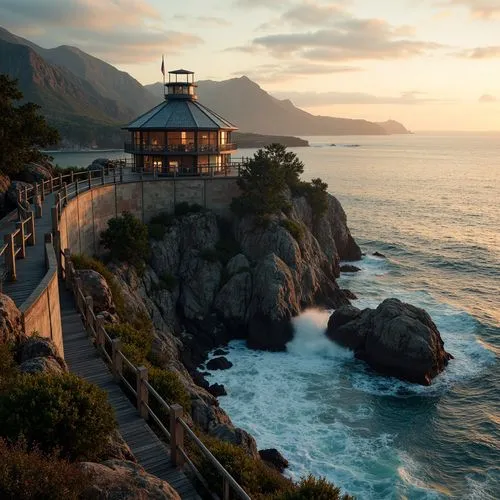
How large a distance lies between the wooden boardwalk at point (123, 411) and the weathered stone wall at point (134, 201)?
53.8 ft

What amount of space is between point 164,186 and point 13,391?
4332 centimetres

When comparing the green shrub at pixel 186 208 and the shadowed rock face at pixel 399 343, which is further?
the green shrub at pixel 186 208

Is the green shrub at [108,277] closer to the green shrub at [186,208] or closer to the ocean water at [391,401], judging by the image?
the ocean water at [391,401]

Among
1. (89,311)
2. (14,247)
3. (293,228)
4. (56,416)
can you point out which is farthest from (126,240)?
(56,416)

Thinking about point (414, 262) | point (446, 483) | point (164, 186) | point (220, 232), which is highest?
point (164, 186)

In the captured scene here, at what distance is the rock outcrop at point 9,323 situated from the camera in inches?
512

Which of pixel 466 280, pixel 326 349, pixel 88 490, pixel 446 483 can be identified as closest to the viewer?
pixel 88 490

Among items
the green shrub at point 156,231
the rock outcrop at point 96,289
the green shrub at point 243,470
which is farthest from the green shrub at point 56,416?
the green shrub at point 156,231

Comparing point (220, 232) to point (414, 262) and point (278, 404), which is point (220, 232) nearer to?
point (278, 404)

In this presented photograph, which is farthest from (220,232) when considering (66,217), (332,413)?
(332,413)

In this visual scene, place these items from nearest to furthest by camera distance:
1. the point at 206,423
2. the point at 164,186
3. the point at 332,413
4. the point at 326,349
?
1. the point at 206,423
2. the point at 332,413
3. the point at 326,349
4. the point at 164,186

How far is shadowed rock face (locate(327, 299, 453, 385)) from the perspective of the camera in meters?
37.5

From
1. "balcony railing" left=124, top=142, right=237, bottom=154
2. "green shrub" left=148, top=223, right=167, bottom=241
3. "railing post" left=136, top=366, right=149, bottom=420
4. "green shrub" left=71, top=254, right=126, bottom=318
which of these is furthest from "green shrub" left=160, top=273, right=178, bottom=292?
"railing post" left=136, top=366, right=149, bottom=420

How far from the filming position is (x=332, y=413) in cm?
3334
